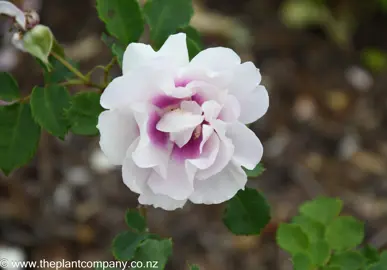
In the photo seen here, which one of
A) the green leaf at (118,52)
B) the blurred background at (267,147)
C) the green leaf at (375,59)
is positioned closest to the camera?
the green leaf at (118,52)

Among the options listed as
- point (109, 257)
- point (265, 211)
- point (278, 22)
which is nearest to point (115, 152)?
point (265, 211)

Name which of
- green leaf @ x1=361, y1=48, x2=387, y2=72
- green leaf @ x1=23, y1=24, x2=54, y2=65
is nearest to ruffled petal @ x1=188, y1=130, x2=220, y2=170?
green leaf @ x1=23, y1=24, x2=54, y2=65

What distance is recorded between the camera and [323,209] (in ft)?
2.70

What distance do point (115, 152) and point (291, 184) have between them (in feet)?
4.16

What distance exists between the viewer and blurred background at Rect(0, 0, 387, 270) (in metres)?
1.61

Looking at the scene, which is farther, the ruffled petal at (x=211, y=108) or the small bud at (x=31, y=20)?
the small bud at (x=31, y=20)

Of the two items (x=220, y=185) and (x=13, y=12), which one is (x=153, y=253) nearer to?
(x=220, y=185)

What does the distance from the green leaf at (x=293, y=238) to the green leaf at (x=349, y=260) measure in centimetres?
4

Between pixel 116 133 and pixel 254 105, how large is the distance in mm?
140

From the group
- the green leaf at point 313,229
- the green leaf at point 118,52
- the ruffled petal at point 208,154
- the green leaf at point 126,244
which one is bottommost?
the green leaf at point 313,229

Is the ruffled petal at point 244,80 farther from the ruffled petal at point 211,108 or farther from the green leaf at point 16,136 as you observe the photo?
the green leaf at point 16,136

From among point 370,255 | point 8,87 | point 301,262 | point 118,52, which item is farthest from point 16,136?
point 370,255

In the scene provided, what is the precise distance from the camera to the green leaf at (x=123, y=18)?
693mm

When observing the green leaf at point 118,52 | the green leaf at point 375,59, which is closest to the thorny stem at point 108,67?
the green leaf at point 118,52
